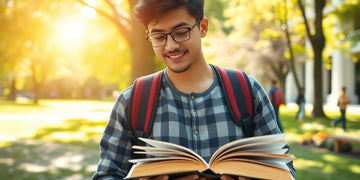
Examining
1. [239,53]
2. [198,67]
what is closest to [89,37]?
[239,53]

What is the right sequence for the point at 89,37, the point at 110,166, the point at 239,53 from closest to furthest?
the point at 110,166, the point at 89,37, the point at 239,53

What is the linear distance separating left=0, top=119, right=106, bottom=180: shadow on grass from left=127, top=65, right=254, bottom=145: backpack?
494 cm

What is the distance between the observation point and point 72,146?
33.4 feet

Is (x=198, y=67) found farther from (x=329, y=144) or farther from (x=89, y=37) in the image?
(x=89, y=37)

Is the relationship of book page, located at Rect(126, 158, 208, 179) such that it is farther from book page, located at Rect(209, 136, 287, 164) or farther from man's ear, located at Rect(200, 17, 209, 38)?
man's ear, located at Rect(200, 17, 209, 38)

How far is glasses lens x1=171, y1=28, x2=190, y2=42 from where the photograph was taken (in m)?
1.73

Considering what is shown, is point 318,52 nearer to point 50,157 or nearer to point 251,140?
point 50,157

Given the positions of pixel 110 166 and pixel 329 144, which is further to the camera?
pixel 329 144

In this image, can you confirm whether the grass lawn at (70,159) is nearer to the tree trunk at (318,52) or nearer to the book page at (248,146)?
the book page at (248,146)

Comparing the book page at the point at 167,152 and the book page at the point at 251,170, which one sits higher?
the book page at the point at 167,152

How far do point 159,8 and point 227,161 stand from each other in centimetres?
77

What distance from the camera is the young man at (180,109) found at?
5.64 feet

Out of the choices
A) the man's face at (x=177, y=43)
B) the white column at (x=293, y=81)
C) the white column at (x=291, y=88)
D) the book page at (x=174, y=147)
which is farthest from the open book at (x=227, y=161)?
the white column at (x=293, y=81)

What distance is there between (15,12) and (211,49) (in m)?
23.2
